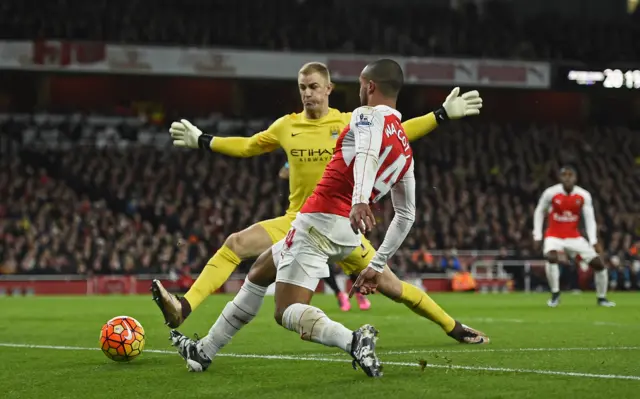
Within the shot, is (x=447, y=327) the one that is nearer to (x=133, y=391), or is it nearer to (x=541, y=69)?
(x=133, y=391)

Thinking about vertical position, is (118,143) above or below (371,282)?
above

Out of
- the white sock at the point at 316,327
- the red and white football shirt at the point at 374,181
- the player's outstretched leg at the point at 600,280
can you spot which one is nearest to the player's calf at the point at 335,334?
the white sock at the point at 316,327

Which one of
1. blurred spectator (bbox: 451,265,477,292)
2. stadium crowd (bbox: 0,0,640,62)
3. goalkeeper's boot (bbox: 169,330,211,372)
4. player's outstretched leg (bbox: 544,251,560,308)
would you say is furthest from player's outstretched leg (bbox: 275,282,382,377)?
stadium crowd (bbox: 0,0,640,62)

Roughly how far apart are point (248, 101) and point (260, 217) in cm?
987

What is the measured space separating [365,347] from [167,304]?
2.20 m

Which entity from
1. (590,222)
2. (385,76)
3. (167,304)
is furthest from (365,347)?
(590,222)

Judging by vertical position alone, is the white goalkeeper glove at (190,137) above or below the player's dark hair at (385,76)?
below

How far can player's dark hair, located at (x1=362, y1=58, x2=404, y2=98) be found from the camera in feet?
21.1

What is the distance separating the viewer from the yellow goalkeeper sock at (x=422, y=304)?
877cm

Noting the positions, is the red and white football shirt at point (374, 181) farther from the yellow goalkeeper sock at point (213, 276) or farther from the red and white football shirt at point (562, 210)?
the red and white football shirt at point (562, 210)

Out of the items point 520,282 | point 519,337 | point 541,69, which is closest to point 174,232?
point 520,282

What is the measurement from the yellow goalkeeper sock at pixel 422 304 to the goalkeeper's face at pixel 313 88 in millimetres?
1712

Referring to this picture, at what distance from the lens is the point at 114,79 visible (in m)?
36.8

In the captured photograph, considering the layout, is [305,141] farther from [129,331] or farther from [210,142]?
[129,331]
